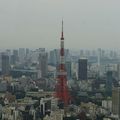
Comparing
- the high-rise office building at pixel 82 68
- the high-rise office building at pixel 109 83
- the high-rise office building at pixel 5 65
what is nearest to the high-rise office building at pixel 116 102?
the high-rise office building at pixel 109 83

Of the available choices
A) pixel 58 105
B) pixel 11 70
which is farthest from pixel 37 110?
pixel 11 70

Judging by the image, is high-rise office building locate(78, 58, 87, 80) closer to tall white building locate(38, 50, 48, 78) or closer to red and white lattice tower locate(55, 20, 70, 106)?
tall white building locate(38, 50, 48, 78)

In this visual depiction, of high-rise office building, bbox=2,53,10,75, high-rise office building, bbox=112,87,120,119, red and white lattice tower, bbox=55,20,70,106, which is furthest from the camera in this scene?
high-rise office building, bbox=2,53,10,75

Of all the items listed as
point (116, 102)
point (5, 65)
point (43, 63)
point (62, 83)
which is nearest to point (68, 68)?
point (62, 83)

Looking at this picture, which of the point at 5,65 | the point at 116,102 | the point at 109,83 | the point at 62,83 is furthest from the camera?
the point at 5,65

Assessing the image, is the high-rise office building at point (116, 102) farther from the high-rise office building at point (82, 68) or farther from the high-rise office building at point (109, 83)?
the high-rise office building at point (82, 68)

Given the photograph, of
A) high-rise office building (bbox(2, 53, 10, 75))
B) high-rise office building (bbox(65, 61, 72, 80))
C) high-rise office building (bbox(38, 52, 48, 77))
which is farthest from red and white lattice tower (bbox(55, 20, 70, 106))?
high-rise office building (bbox(2, 53, 10, 75))

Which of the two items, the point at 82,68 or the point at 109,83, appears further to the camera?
the point at 82,68

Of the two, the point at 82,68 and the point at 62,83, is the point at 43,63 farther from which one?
the point at 62,83

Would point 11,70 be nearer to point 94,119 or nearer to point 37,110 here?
point 37,110

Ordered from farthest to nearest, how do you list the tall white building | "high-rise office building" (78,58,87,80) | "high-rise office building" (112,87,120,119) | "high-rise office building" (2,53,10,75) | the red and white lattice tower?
1. the tall white building
2. "high-rise office building" (78,58,87,80)
3. "high-rise office building" (2,53,10,75)
4. the red and white lattice tower
5. "high-rise office building" (112,87,120,119)

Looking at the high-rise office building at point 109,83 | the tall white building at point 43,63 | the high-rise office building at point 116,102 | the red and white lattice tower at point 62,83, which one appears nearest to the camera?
the high-rise office building at point 116,102
